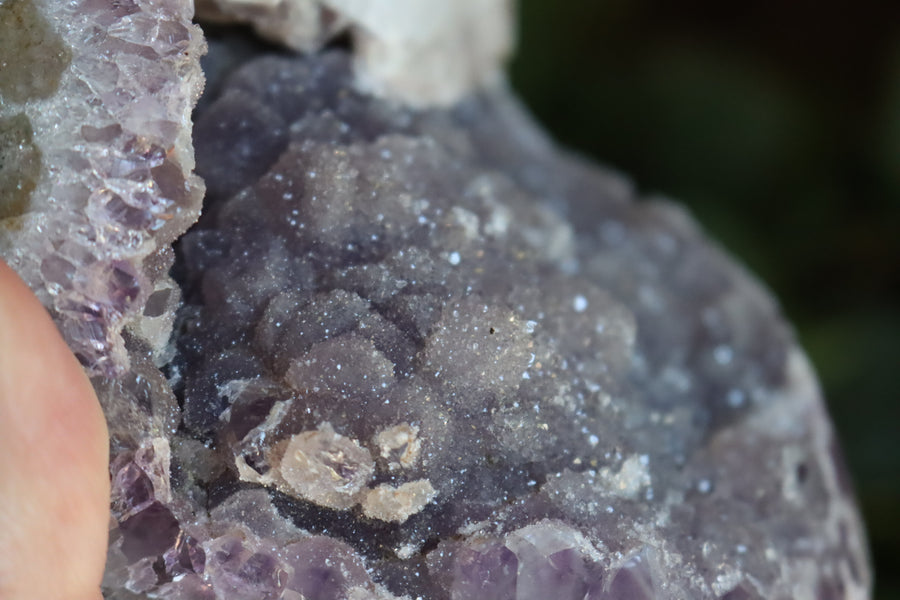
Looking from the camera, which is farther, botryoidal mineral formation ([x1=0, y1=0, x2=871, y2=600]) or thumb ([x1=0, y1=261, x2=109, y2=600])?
botryoidal mineral formation ([x1=0, y1=0, x2=871, y2=600])

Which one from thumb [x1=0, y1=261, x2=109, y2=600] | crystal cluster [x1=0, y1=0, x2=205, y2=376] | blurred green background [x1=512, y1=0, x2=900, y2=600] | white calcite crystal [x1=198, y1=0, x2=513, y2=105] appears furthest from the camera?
blurred green background [x1=512, y1=0, x2=900, y2=600]

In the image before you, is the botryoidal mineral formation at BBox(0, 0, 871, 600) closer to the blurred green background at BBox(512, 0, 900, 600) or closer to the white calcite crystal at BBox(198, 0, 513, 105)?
the white calcite crystal at BBox(198, 0, 513, 105)

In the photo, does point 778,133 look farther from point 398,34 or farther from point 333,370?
point 333,370

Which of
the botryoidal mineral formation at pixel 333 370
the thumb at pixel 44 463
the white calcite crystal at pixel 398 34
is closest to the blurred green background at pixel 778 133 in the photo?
the white calcite crystal at pixel 398 34

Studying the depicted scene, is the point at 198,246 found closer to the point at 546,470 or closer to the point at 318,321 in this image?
the point at 318,321

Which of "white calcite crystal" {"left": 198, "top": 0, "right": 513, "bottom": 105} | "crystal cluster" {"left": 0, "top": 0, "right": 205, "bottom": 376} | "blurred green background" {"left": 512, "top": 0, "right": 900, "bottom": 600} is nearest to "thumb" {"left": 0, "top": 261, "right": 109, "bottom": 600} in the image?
"crystal cluster" {"left": 0, "top": 0, "right": 205, "bottom": 376}

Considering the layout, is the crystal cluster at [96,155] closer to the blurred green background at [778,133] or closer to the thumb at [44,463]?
the thumb at [44,463]
